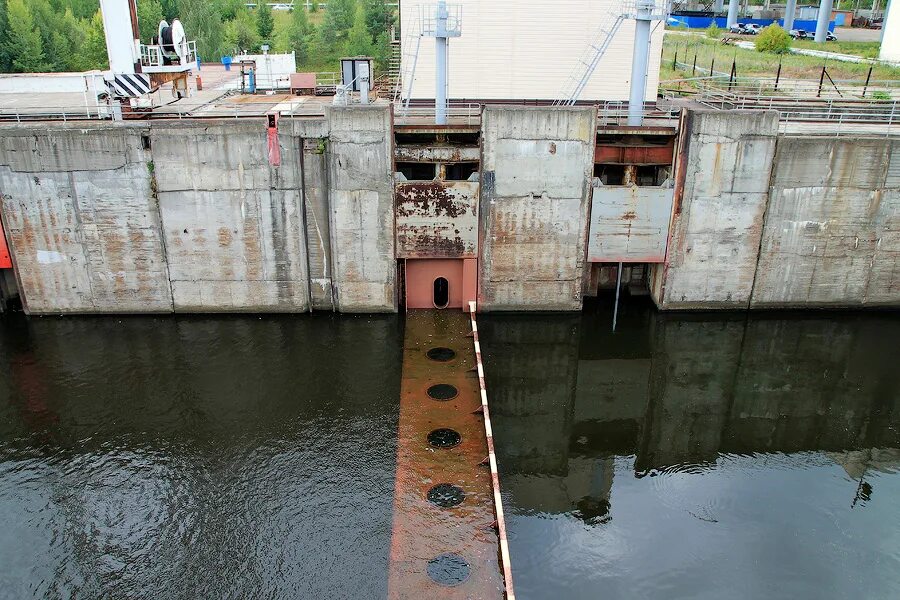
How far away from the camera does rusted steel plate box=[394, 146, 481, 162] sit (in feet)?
80.3

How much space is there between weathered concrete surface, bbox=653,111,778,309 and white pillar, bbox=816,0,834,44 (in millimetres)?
40674

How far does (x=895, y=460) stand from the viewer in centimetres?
1872

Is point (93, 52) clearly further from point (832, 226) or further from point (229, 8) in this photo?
point (832, 226)

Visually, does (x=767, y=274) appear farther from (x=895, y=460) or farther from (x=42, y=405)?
(x=42, y=405)

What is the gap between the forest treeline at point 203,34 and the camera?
59125mm

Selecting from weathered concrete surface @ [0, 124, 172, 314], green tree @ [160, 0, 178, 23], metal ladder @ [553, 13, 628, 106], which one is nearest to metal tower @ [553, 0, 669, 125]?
metal ladder @ [553, 13, 628, 106]

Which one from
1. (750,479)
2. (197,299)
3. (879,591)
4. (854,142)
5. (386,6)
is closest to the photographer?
(879,591)

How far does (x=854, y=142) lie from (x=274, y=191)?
69.3 ft

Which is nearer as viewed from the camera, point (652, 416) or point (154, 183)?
point (652, 416)

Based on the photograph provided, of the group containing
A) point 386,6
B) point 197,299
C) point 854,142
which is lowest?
point 197,299

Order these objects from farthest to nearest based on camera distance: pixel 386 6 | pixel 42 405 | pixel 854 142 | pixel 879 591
Answer: pixel 386 6
pixel 854 142
pixel 42 405
pixel 879 591

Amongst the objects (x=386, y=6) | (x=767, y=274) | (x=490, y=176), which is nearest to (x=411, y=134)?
(x=490, y=176)

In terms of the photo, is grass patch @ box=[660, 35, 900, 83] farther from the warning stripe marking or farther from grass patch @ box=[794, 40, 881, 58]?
the warning stripe marking

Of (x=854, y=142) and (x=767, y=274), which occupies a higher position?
(x=854, y=142)
